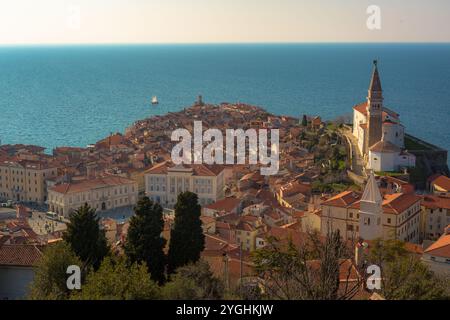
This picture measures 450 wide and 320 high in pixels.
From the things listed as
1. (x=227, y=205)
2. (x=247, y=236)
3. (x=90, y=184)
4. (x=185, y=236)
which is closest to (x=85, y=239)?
(x=185, y=236)

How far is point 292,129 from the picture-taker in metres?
44.9

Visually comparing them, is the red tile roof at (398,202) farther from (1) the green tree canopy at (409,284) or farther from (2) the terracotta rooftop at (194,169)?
(2) the terracotta rooftop at (194,169)

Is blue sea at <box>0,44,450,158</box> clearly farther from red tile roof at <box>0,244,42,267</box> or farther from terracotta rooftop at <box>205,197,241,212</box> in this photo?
red tile roof at <box>0,244,42,267</box>

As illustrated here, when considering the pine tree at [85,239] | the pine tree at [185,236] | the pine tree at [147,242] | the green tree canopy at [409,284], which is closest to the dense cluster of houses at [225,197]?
the pine tree at [185,236]

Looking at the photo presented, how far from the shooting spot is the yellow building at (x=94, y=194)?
98.9ft

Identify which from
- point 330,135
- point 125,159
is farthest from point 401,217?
point 125,159

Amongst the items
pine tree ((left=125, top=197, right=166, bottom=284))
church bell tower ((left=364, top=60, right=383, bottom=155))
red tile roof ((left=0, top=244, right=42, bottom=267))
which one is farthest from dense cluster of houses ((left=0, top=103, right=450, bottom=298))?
church bell tower ((left=364, top=60, right=383, bottom=155))

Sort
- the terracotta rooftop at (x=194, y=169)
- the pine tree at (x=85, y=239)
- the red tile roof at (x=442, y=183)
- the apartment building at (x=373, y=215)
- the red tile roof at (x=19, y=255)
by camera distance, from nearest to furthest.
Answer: the red tile roof at (x=19, y=255) < the pine tree at (x=85, y=239) < the apartment building at (x=373, y=215) < the red tile roof at (x=442, y=183) < the terracotta rooftop at (x=194, y=169)

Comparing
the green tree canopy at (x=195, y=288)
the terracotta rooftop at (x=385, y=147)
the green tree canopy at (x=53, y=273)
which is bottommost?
the green tree canopy at (x=53, y=273)

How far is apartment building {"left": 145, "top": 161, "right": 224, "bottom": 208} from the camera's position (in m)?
31.9

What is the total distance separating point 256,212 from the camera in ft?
86.2

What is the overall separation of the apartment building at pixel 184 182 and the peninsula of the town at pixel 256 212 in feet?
0.20
